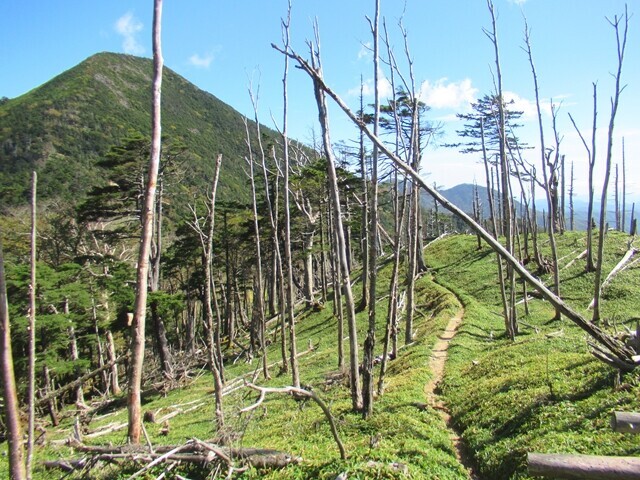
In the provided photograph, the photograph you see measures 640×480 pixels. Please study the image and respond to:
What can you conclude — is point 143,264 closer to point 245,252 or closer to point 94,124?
point 245,252

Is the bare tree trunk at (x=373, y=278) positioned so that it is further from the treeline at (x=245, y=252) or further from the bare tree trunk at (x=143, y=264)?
the bare tree trunk at (x=143, y=264)

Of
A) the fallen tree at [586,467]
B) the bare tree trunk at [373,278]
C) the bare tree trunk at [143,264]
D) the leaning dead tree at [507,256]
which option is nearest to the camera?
the fallen tree at [586,467]

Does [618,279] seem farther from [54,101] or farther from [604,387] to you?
[54,101]

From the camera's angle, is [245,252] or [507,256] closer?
[507,256]

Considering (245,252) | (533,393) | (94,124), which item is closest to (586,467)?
(533,393)

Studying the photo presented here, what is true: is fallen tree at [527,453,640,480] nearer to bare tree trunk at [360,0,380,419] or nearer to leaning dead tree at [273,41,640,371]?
leaning dead tree at [273,41,640,371]

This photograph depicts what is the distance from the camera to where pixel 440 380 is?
1259cm

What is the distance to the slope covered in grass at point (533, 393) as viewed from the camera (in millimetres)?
6434

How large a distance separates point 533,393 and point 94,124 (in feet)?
352

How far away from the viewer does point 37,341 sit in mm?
18422

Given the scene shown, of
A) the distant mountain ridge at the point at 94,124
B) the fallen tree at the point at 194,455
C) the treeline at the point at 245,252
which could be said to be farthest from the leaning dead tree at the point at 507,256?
the distant mountain ridge at the point at 94,124

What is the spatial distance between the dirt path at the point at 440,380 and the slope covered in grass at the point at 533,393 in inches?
8.2

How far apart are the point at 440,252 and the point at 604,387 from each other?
30509 mm

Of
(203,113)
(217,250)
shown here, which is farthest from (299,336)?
(203,113)
